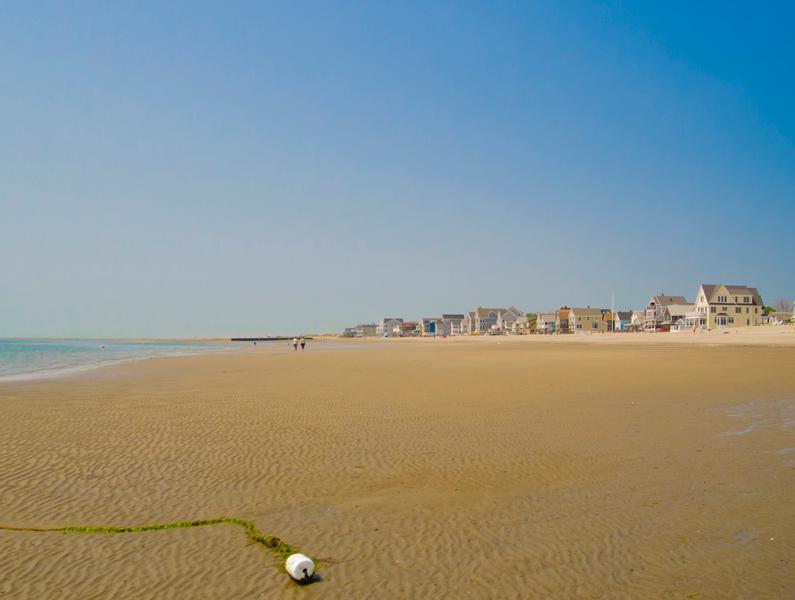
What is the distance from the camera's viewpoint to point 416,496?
25.4 feet

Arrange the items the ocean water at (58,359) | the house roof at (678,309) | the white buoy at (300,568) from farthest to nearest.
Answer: the house roof at (678,309) → the ocean water at (58,359) → the white buoy at (300,568)

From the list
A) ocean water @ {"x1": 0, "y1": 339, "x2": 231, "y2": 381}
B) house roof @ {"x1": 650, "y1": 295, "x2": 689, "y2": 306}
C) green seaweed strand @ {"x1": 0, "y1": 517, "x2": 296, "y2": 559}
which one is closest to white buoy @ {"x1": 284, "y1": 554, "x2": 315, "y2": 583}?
green seaweed strand @ {"x1": 0, "y1": 517, "x2": 296, "y2": 559}

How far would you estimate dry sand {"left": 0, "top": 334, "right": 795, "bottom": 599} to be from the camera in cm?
520

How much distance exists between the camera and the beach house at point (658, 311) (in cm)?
12950

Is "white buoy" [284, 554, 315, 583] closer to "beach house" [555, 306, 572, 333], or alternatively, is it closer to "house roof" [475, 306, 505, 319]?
"beach house" [555, 306, 572, 333]

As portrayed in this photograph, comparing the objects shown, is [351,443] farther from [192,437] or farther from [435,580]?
[435,580]

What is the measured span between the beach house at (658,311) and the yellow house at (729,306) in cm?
2251

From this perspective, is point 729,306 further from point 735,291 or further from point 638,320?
point 638,320

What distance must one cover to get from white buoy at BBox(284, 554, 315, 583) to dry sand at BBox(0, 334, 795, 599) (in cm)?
11

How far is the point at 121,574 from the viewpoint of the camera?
5.31 m

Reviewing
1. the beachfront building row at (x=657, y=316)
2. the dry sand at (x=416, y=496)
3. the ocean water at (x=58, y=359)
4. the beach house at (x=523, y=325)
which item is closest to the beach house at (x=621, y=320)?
the beachfront building row at (x=657, y=316)

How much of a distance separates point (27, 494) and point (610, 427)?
1163 centimetres

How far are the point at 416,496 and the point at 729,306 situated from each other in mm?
116215

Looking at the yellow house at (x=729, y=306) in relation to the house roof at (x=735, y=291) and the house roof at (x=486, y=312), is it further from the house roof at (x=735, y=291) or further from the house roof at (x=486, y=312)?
the house roof at (x=486, y=312)
